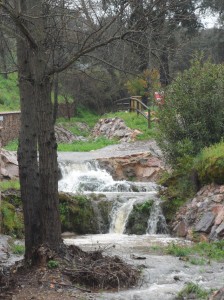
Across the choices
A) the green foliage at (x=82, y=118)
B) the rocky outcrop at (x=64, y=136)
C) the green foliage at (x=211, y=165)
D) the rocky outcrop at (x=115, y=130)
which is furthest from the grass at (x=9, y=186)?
the green foliage at (x=82, y=118)

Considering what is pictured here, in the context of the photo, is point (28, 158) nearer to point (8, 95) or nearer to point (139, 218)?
point (139, 218)

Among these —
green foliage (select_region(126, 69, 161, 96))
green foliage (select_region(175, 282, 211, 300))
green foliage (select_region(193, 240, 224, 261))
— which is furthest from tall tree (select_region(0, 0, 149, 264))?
green foliage (select_region(193, 240, 224, 261))

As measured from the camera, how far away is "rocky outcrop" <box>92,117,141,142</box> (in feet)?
96.2

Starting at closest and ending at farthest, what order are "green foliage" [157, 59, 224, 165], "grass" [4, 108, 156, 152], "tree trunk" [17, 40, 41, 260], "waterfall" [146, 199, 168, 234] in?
1. "tree trunk" [17, 40, 41, 260]
2. "waterfall" [146, 199, 168, 234]
3. "green foliage" [157, 59, 224, 165]
4. "grass" [4, 108, 156, 152]

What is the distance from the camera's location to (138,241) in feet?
47.8

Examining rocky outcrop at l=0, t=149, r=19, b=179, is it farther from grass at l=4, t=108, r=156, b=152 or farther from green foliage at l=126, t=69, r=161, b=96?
grass at l=4, t=108, r=156, b=152

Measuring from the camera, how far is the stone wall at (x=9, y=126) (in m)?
29.0

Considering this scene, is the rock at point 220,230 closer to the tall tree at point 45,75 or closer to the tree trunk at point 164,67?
the tree trunk at point 164,67

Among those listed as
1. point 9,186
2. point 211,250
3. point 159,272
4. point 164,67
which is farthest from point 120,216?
point 164,67

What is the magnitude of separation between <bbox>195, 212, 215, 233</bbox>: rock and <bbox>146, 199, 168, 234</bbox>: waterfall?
177cm

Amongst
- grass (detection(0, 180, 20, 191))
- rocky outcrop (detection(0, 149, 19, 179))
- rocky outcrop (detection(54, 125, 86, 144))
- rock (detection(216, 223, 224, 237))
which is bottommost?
rock (detection(216, 223, 224, 237))

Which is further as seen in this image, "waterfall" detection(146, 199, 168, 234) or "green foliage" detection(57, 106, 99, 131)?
"green foliage" detection(57, 106, 99, 131)

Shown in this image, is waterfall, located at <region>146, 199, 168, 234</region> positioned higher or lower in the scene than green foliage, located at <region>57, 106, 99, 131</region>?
lower

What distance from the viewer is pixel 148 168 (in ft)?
72.9
